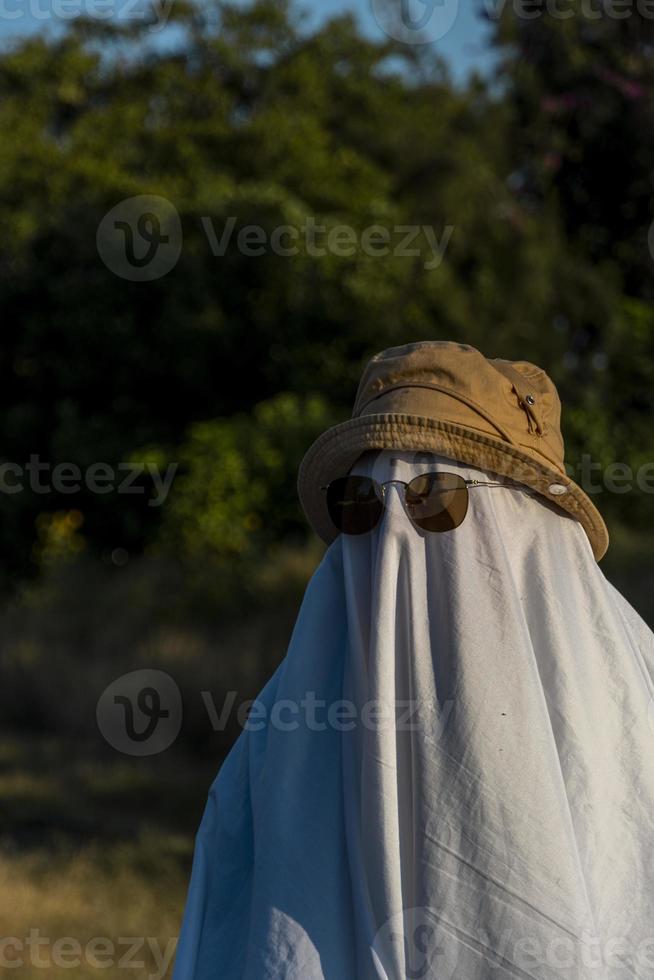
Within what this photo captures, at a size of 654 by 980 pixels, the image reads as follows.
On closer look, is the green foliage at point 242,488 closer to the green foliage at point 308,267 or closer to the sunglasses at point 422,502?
the green foliage at point 308,267

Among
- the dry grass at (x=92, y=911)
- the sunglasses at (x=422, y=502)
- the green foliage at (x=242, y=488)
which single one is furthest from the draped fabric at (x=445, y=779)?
the green foliage at (x=242, y=488)

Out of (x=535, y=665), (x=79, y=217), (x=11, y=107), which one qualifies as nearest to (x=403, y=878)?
(x=535, y=665)

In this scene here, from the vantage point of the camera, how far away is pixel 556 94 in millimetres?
13445

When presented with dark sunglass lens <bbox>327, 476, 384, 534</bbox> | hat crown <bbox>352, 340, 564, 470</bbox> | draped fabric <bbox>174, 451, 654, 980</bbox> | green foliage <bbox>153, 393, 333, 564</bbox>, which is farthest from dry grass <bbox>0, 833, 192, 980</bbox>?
green foliage <bbox>153, 393, 333, 564</bbox>

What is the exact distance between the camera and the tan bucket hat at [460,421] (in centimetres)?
223

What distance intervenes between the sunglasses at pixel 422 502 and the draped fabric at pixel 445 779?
2cm

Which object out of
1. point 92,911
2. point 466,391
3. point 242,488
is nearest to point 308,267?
point 242,488

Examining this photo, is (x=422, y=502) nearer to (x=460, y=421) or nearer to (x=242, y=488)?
(x=460, y=421)

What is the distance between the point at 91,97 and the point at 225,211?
554 centimetres

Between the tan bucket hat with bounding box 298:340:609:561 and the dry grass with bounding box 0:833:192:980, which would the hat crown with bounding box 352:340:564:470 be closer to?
the tan bucket hat with bounding box 298:340:609:561

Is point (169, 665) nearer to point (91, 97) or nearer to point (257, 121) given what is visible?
point (257, 121)

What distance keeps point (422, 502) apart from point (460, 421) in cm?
15

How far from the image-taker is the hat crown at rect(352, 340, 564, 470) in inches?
89.0

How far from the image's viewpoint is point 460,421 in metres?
2.24
